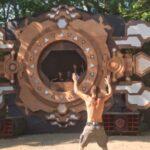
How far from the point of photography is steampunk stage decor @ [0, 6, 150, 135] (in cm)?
1650

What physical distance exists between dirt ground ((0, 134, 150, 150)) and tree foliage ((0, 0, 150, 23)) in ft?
16.5

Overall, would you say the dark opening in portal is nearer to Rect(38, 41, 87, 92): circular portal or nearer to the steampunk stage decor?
Rect(38, 41, 87, 92): circular portal

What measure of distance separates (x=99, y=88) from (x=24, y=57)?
2.73m

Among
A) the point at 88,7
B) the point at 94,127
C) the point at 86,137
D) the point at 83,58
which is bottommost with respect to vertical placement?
the point at 86,137

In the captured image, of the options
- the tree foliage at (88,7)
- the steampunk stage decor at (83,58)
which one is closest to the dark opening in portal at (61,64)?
the steampunk stage decor at (83,58)

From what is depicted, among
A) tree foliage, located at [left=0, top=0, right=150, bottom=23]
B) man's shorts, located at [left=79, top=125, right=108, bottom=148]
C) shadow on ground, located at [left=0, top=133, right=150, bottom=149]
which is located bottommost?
shadow on ground, located at [left=0, top=133, right=150, bottom=149]

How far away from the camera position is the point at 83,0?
69.2 feet

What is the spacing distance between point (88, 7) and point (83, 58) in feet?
15.9

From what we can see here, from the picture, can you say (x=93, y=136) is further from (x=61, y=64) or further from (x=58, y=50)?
(x=61, y=64)

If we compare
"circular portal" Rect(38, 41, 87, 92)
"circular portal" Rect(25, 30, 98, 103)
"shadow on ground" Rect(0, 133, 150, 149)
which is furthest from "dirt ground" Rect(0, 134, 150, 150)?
"circular portal" Rect(38, 41, 87, 92)

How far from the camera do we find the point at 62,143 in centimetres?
1511

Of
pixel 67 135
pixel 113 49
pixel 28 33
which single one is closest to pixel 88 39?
pixel 113 49

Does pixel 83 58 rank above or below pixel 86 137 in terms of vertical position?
above

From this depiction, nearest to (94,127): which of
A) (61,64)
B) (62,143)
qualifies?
(62,143)
